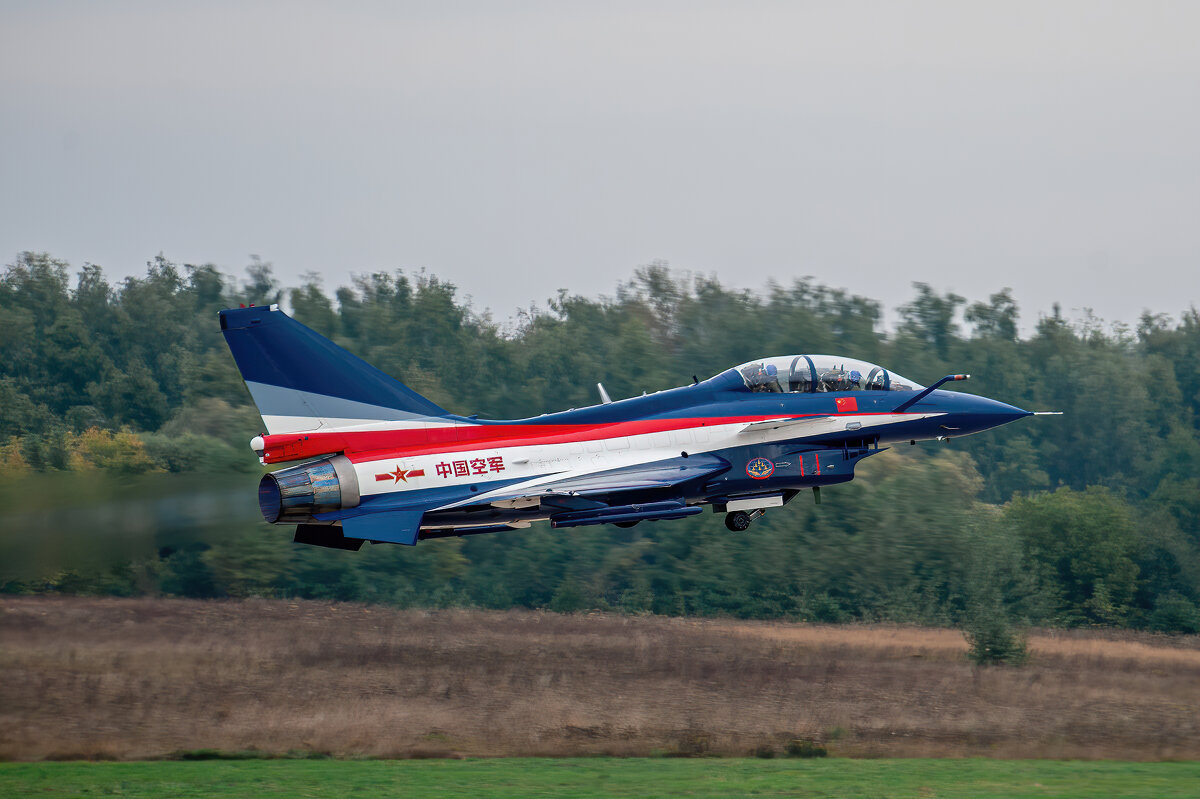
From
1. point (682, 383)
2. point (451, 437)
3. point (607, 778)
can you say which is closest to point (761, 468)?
point (451, 437)

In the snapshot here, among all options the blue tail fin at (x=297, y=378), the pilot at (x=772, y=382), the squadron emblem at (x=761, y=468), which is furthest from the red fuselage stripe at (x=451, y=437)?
the squadron emblem at (x=761, y=468)

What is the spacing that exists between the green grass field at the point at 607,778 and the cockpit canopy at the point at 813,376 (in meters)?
6.83

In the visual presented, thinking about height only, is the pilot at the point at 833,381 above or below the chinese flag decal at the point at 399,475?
above

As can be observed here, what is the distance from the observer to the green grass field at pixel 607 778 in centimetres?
2083

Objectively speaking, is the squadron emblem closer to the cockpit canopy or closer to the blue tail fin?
the cockpit canopy

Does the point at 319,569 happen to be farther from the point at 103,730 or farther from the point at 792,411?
the point at 792,411

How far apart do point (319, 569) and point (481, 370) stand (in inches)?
Answer: 823

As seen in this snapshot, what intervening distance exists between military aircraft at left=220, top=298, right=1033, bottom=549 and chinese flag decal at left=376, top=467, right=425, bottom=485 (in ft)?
0.07

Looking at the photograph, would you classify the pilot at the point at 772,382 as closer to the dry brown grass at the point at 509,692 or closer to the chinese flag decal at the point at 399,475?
the chinese flag decal at the point at 399,475

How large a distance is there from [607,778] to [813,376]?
312 inches

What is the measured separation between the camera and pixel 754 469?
2212cm

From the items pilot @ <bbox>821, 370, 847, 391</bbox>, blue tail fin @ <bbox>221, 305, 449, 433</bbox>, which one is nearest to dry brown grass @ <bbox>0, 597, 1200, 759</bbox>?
blue tail fin @ <bbox>221, 305, 449, 433</bbox>

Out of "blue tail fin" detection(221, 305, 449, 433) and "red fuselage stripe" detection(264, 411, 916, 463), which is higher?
"blue tail fin" detection(221, 305, 449, 433)

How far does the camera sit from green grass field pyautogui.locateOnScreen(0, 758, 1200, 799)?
820 inches
